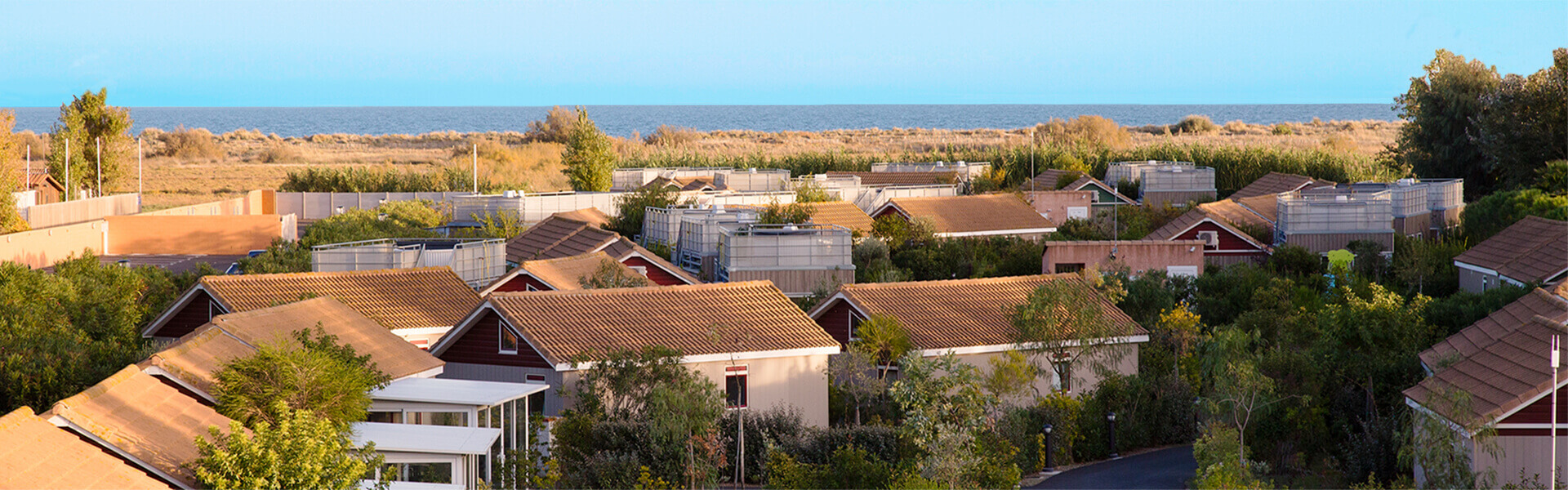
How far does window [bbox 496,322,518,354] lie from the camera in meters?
20.6

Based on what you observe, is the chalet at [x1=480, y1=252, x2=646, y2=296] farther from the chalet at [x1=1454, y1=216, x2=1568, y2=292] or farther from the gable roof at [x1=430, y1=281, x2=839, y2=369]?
the chalet at [x1=1454, y1=216, x2=1568, y2=292]

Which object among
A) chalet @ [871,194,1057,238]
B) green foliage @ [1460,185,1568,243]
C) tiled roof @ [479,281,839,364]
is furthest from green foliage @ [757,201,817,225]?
green foliage @ [1460,185,1568,243]

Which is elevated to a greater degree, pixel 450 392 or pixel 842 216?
pixel 842 216

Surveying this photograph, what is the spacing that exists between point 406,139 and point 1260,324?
117747mm

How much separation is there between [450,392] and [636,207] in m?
26.6

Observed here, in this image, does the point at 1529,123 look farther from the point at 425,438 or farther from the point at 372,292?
the point at 425,438

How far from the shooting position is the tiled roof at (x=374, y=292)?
2289 cm

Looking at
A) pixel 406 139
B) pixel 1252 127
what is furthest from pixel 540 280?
pixel 1252 127

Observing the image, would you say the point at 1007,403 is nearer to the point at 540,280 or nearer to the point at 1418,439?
the point at 1418,439

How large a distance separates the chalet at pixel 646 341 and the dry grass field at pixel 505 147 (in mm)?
44673

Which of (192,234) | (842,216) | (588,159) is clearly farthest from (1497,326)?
(588,159)

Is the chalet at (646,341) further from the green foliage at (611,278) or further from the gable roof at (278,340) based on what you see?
the green foliage at (611,278)

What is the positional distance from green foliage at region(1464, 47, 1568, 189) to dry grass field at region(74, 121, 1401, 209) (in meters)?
31.8

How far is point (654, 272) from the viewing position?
101 ft
